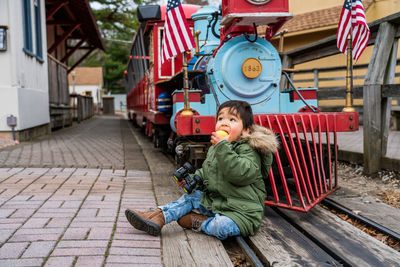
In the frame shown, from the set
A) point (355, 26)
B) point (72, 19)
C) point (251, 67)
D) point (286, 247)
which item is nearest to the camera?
point (286, 247)

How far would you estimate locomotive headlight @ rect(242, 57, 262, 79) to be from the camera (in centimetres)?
428

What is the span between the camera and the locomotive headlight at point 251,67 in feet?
14.0

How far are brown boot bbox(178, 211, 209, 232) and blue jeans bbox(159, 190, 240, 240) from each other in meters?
0.04

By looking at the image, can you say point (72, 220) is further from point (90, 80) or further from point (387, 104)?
point (90, 80)

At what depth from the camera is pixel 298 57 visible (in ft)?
24.6

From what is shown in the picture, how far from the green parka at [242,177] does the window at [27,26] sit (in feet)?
24.0

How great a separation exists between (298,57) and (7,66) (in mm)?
5802

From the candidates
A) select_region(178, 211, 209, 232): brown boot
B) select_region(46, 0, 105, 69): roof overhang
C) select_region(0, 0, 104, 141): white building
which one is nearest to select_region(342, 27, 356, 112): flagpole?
select_region(178, 211, 209, 232): brown boot

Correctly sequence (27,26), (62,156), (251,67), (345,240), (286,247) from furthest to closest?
(27,26) → (62,156) → (251,67) → (345,240) → (286,247)

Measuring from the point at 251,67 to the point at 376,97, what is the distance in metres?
1.74

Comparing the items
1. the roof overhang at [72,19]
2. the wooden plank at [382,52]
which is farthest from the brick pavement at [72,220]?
the roof overhang at [72,19]

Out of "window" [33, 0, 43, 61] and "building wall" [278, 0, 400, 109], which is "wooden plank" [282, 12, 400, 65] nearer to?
"building wall" [278, 0, 400, 109]

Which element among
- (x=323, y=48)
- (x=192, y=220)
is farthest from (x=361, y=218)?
(x=323, y=48)

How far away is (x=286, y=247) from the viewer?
2617 mm
